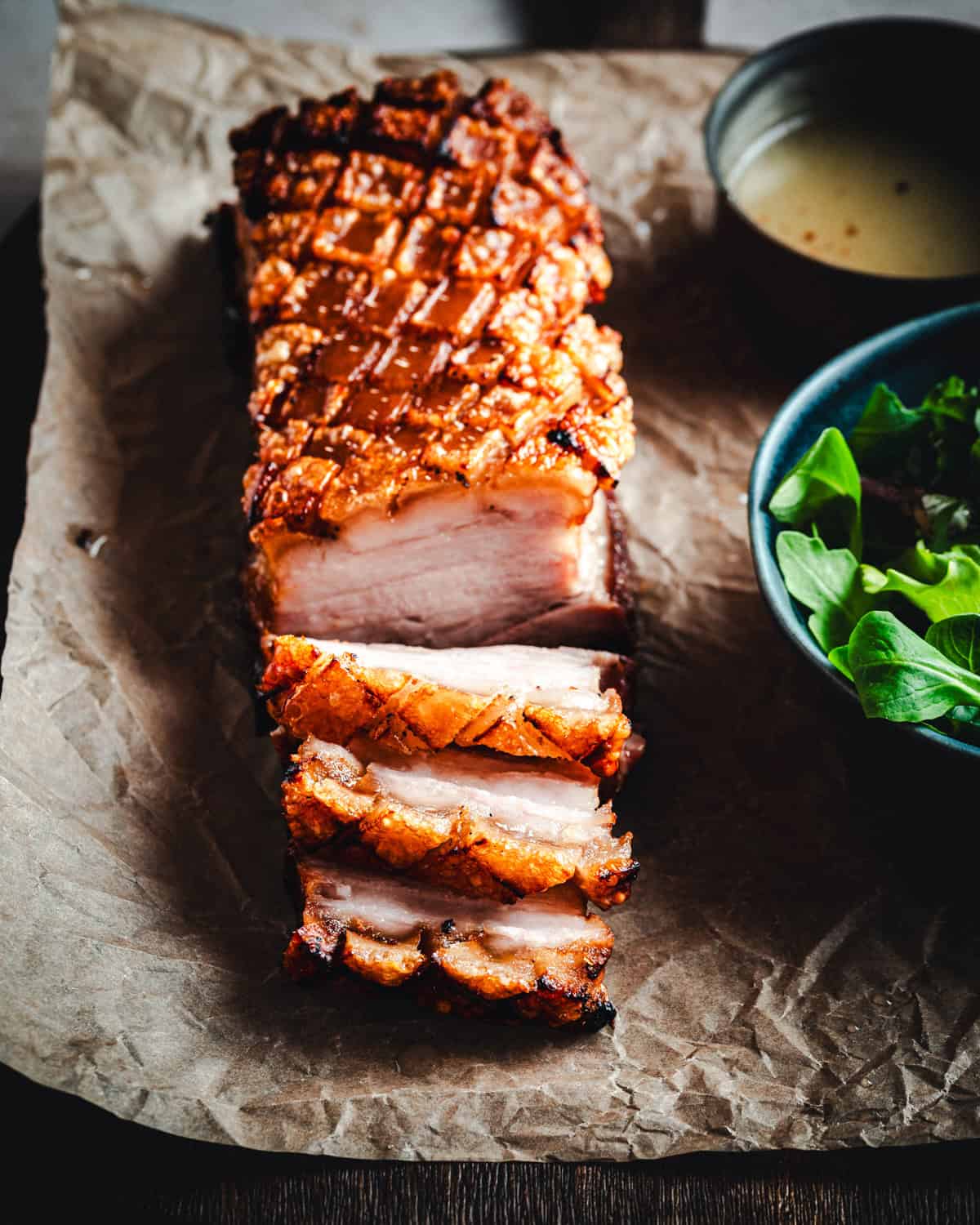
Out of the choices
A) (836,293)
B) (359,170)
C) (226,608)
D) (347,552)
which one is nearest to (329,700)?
(347,552)

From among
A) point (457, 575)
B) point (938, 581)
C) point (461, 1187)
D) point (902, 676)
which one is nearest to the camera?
point (902, 676)

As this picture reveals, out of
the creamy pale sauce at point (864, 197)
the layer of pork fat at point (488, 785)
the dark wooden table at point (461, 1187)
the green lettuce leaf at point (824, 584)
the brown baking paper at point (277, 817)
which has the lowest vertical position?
the dark wooden table at point (461, 1187)

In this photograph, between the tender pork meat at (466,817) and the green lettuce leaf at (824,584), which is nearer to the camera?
the tender pork meat at (466,817)

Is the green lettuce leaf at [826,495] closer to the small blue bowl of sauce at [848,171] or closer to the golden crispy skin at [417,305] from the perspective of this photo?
the golden crispy skin at [417,305]

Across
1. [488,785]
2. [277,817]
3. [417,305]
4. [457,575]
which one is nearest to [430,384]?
[417,305]

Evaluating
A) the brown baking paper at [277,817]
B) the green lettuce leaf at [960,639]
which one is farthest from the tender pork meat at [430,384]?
the green lettuce leaf at [960,639]

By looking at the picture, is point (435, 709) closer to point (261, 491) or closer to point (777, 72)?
point (261, 491)

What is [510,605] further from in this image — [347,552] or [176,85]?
[176,85]
